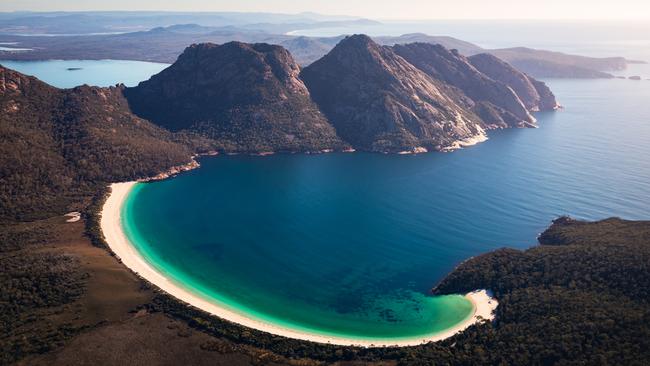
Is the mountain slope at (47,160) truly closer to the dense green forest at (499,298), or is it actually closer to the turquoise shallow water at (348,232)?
the dense green forest at (499,298)

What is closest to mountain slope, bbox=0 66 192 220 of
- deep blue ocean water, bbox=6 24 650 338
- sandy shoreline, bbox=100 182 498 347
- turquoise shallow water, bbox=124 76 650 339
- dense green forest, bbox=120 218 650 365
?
deep blue ocean water, bbox=6 24 650 338

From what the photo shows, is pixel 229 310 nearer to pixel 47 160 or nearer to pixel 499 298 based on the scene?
pixel 499 298

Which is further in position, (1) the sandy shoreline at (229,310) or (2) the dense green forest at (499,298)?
(1) the sandy shoreline at (229,310)

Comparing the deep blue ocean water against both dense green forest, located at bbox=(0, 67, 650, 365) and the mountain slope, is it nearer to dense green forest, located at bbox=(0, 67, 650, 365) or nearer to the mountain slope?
dense green forest, located at bbox=(0, 67, 650, 365)

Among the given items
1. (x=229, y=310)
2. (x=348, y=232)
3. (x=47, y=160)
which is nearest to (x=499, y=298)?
(x=348, y=232)

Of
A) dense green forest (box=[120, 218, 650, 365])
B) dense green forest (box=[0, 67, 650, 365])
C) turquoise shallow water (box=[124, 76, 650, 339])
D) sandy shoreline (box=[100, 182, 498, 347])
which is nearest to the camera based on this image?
dense green forest (box=[120, 218, 650, 365])

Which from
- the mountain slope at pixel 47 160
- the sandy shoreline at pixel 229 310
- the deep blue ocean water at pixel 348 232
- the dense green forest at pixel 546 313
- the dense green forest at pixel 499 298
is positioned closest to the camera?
the dense green forest at pixel 546 313

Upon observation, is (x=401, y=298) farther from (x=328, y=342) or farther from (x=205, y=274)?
(x=205, y=274)

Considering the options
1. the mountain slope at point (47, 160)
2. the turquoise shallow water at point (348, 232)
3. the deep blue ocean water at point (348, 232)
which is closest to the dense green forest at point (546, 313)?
the turquoise shallow water at point (348, 232)

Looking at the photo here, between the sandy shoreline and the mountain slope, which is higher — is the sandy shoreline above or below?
below
